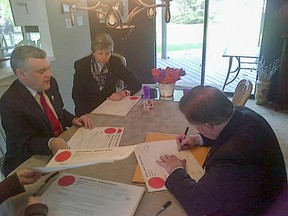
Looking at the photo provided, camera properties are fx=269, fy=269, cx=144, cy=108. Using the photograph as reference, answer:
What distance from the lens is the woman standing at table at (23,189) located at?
2.78 feet

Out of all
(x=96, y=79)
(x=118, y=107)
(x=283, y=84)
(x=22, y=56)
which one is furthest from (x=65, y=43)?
(x=283, y=84)

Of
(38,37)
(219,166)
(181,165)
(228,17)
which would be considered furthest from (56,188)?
(228,17)

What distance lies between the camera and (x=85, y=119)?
5.00ft

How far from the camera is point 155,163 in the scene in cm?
115

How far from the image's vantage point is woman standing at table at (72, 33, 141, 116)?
223 cm

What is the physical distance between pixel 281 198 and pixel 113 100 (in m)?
1.29

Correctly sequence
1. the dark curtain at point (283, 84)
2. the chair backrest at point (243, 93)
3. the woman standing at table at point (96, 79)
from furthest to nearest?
the dark curtain at point (283, 84), the woman standing at table at point (96, 79), the chair backrest at point (243, 93)

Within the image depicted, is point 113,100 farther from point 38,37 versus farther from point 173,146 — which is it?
point 38,37

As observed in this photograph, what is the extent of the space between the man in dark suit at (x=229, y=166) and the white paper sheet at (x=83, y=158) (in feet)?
0.75

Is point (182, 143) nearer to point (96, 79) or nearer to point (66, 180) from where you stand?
point (66, 180)

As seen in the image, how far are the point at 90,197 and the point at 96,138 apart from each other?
460 millimetres

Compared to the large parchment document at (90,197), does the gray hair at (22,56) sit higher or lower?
higher

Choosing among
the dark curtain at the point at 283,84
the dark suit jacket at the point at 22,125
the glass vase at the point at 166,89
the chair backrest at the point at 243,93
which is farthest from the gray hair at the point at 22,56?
the dark curtain at the point at 283,84

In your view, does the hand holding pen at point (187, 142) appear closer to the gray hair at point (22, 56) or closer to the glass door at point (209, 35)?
the gray hair at point (22, 56)
